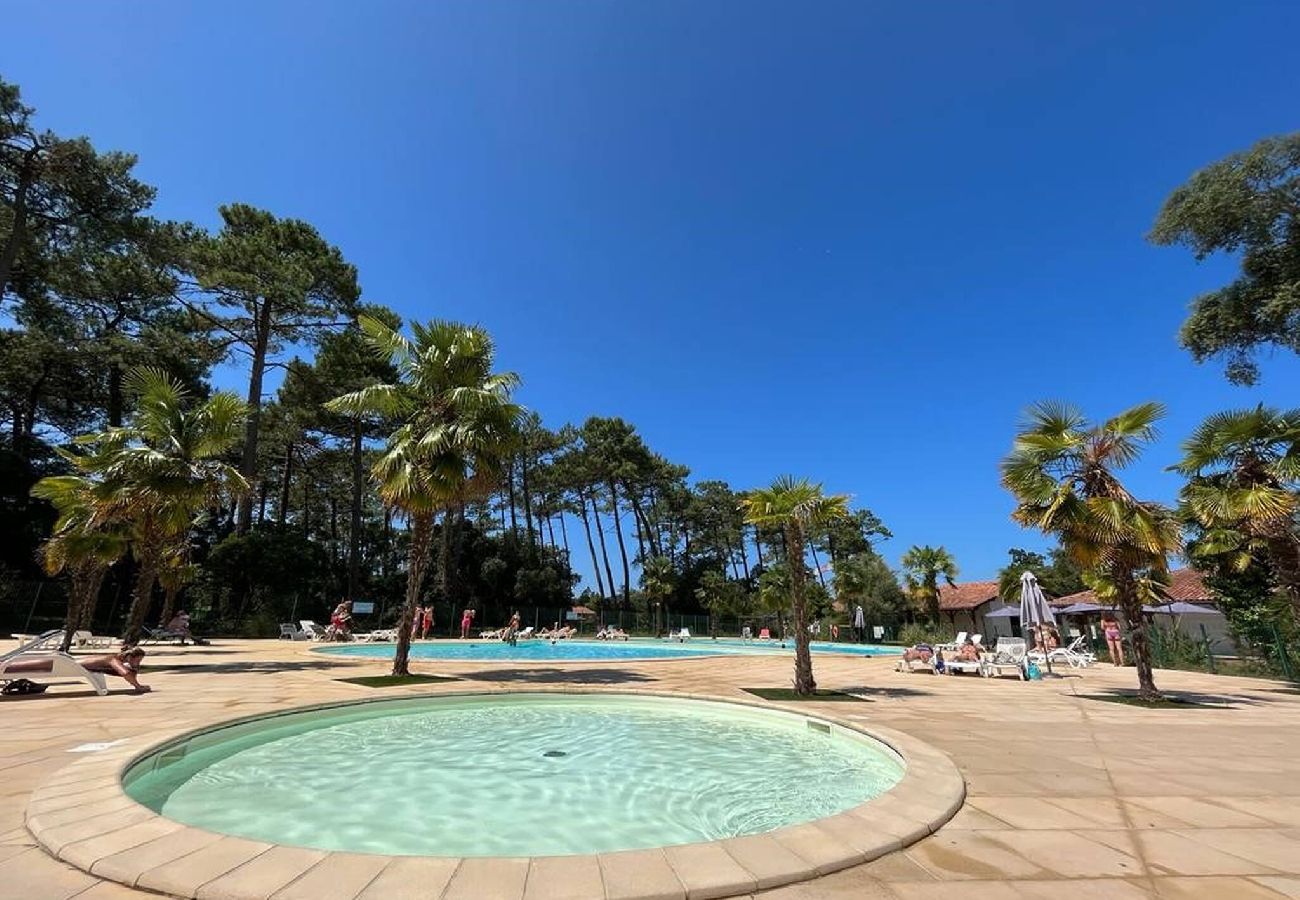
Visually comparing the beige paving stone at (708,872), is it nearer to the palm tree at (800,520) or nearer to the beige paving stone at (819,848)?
the beige paving stone at (819,848)

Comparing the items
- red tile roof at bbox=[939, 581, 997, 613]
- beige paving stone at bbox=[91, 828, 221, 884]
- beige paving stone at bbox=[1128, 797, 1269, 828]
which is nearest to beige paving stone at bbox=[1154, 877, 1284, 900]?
beige paving stone at bbox=[1128, 797, 1269, 828]

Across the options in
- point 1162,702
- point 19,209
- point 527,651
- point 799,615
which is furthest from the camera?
point 527,651

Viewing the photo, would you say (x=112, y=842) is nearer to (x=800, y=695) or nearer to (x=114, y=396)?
(x=800, y=695)

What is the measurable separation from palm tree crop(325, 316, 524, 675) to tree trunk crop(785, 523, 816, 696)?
5.47m

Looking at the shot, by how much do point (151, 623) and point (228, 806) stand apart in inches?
1052

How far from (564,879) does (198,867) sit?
1.68 metres

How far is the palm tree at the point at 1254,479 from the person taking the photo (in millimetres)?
9977

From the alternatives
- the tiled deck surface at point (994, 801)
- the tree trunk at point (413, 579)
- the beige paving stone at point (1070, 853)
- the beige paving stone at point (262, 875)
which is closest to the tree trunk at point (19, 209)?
the tiled deck surface at point (994, 801)

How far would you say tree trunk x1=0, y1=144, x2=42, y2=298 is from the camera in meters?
19.7

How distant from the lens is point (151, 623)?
2420 cm

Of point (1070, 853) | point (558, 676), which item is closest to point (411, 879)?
point (1070, 853)

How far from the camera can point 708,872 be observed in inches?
107

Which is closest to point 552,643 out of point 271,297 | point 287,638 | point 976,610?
point 287,638

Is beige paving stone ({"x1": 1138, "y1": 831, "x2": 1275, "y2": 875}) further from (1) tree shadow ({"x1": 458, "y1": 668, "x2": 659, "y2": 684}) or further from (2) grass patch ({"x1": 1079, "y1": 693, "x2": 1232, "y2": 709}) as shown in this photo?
(1) tree shadow ({"x1": 458, "y1": 668, "x2": 659, "y2": 684})
